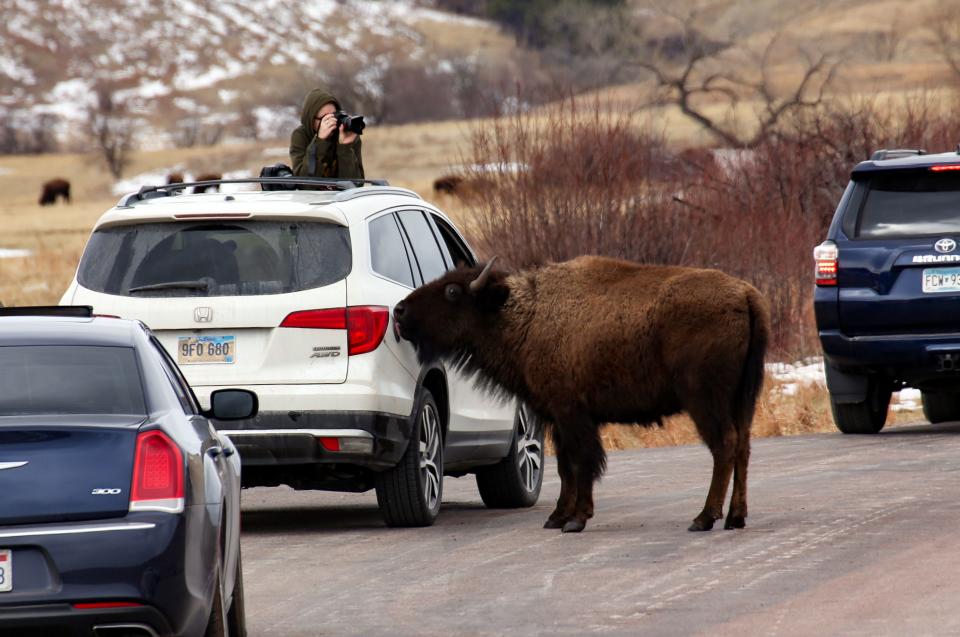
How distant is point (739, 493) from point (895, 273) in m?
5.25

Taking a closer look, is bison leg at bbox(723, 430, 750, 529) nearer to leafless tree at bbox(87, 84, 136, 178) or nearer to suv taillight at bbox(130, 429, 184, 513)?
suv taillight at bbox(130, 429, 184, 513)

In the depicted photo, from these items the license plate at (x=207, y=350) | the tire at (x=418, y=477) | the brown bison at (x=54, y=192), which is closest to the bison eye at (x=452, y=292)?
the tire at (x=418, y=477)

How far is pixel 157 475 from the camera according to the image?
6867mm

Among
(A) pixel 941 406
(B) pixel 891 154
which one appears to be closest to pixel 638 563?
(B) pixel 891 154

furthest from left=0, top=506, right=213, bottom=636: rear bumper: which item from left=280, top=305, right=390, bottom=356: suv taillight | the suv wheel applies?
the suv wheel

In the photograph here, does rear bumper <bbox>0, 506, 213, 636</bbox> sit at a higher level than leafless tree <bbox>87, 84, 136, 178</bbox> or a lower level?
higher

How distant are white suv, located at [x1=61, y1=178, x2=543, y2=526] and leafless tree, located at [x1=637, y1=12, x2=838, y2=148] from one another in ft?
68.4

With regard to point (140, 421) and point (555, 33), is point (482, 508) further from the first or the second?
point (555, 33)

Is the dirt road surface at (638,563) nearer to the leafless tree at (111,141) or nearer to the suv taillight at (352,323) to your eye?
the suv taillight at (352,323)

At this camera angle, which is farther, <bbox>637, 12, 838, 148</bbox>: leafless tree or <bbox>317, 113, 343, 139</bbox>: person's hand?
<bbox>637, 12, 838, 148</bbox>: leafless tree

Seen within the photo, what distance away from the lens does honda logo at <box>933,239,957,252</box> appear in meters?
16.2

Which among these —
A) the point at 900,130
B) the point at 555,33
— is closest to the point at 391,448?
the point at 900,130

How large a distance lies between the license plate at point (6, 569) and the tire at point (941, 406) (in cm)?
1352

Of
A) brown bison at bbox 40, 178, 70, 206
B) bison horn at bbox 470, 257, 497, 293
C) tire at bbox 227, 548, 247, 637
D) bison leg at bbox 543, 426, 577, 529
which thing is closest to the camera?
tire at bbox 227, 548, 247, 637
